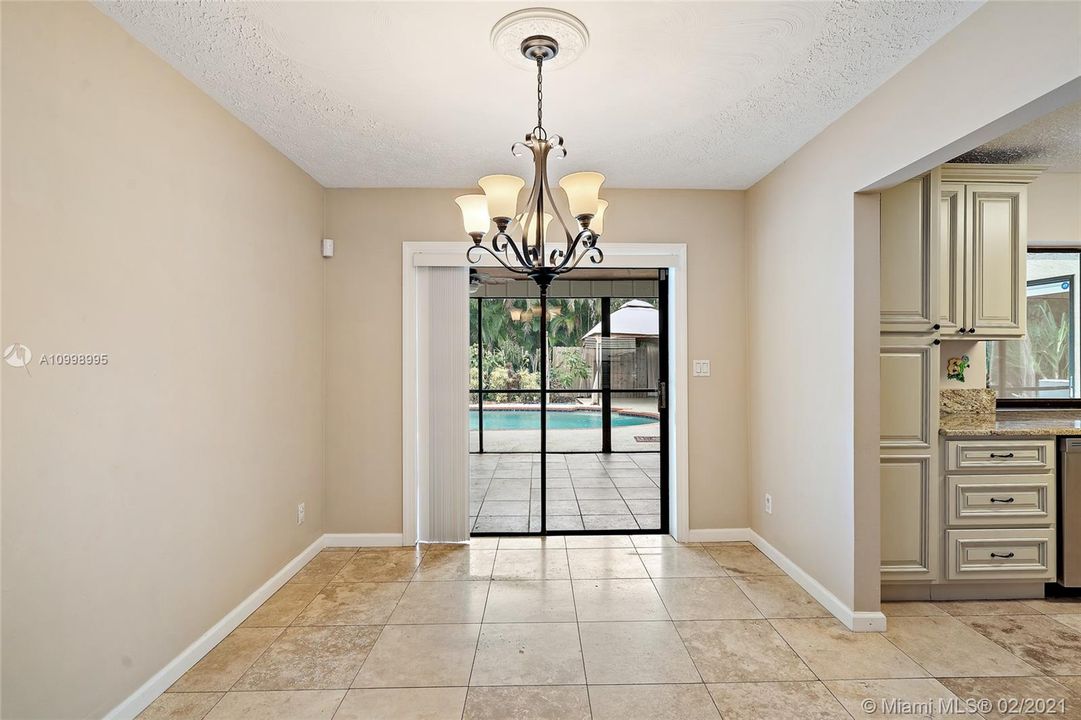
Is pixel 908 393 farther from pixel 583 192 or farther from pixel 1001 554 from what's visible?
pixel 583 192

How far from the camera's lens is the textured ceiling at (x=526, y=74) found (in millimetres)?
1889

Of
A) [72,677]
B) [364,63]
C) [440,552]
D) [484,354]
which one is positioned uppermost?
[364,63]

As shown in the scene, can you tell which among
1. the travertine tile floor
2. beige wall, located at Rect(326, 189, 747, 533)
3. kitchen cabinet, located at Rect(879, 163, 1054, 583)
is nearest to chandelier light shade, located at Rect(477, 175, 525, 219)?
beige wall, located at Rect(326, 189, 747, 533)

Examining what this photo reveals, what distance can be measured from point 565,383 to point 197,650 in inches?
106

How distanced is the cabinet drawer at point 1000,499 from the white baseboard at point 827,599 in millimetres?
745

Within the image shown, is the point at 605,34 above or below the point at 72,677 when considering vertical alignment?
above

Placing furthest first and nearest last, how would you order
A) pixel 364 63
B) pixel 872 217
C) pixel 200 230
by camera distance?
pixel 872 217, pixel 200 230, pixel 364 63

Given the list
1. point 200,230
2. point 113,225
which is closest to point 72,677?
point 113,225

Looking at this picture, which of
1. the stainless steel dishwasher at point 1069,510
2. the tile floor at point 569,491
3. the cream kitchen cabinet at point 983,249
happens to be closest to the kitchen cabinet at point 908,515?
the stainless steel dishwasher at point 1069,510

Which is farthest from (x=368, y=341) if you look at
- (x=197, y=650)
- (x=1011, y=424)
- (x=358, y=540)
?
(x=1011, y=424)

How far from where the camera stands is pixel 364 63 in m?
2.18

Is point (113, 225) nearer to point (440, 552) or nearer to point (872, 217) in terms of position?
point (440, 552)

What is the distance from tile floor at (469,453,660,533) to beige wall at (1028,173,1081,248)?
121 inches

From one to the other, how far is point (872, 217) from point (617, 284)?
181 cm
